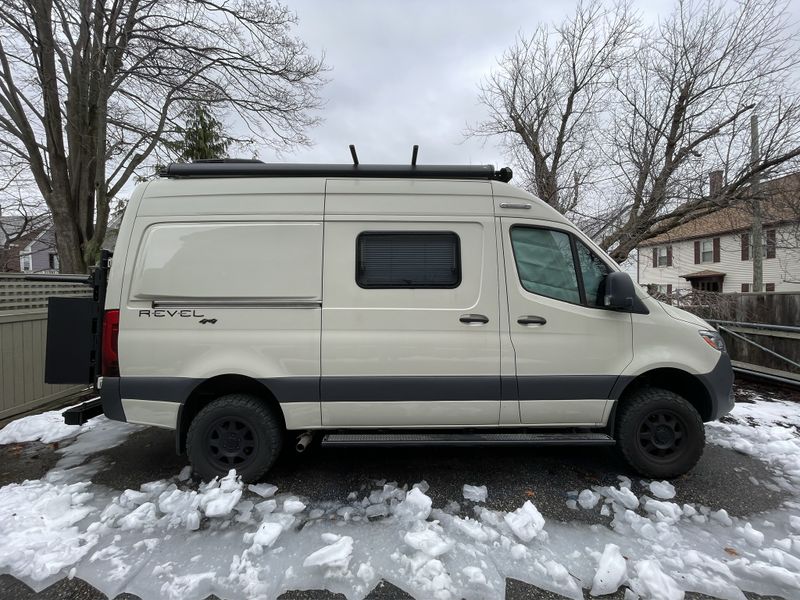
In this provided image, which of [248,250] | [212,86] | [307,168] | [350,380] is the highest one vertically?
[212,86]

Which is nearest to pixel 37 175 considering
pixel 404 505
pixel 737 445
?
pixel 404 505

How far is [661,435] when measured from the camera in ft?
10.7

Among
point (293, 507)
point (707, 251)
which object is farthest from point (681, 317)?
point (707, 251)

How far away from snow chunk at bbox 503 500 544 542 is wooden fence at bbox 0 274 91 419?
18.2 feet

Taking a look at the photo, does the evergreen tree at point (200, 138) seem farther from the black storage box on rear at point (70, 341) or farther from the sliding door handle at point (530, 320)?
the sliding door handle at point (530, 320)

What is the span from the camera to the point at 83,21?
320 inches

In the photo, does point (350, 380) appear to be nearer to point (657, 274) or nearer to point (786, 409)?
point (786, 409)

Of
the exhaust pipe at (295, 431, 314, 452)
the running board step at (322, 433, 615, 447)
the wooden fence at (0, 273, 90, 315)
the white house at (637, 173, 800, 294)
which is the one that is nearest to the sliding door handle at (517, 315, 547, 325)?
the running board step at (322, 433, 615, 447)

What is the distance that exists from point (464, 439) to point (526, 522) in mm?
700

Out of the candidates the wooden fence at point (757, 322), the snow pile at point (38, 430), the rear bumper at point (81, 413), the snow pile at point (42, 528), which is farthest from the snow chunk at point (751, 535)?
the snow pile at point (38, 430)

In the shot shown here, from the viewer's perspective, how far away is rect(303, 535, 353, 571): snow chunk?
7.47 ft

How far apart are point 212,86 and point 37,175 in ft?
14.7

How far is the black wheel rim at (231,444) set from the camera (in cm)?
313

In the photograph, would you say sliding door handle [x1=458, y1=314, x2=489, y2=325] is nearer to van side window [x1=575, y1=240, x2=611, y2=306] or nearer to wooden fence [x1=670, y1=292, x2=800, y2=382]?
van side window [x1=575, y1=240, x2=611, y2=306]
